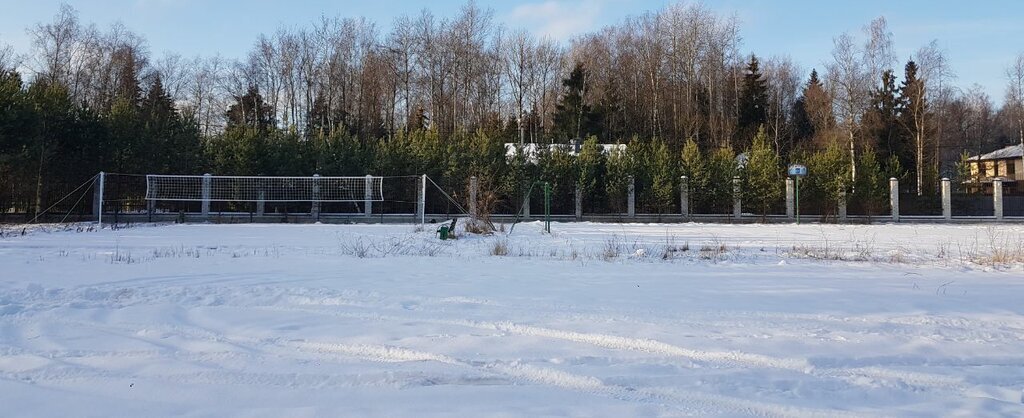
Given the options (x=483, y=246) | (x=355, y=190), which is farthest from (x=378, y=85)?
(x=483, y=246)

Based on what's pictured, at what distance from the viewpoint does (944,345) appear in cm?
480

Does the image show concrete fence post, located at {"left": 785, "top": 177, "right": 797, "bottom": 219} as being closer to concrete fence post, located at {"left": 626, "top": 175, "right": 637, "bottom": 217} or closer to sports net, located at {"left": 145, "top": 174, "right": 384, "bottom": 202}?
concrete fence post, located at {"left": 626, "top": 175, "right": 637, "bottom": 217}

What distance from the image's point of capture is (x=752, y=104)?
4769 centimetres

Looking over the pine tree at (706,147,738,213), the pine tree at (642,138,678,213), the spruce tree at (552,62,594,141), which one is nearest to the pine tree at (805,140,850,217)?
the pine tree at (706,147,738,213)

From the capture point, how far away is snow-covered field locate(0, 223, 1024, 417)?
361cm

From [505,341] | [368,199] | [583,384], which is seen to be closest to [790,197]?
[368,199]

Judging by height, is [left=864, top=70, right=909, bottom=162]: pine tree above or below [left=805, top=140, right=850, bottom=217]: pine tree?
above

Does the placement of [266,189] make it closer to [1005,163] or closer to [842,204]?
[842,204]

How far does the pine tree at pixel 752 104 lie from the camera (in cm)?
4744

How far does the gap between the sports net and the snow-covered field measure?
1979cm

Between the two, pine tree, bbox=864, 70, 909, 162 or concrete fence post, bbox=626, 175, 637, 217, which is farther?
pine tree, bbox=864, 70, 909, 162

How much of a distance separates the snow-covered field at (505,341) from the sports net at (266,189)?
1979 centimetres

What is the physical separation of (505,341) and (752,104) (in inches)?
1896

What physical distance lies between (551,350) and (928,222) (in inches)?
1356
